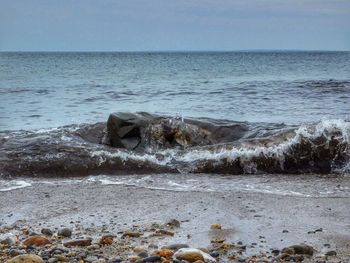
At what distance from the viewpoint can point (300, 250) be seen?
3.97 meters

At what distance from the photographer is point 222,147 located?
8555 millimetres

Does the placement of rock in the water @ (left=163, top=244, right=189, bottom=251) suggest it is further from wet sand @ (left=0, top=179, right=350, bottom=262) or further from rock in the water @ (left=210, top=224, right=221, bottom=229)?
rock in the water @ (left=210, top=224, right=221, bottom=229)

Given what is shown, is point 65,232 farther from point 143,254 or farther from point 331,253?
point 331,253

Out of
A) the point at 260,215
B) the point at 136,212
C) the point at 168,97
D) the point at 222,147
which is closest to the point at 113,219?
the point at 136,212

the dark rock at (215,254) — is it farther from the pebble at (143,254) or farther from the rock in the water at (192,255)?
the pebble at (143,254)

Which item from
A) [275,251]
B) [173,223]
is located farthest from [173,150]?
[275,251]

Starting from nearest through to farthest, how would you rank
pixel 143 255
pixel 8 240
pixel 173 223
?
pixel 143 255 < pixel 8 240 < pixel 173 223

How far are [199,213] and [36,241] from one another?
1.61 m

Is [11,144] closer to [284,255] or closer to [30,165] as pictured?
[30,165]

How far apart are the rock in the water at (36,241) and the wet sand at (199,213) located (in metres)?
0.55

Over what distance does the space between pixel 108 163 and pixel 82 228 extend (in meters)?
3.41

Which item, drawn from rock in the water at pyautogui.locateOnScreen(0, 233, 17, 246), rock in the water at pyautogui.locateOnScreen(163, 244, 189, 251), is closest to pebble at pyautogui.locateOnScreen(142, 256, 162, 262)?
rock in the water at pyautogui.locateOnScreen(163, 244, 189, 251)

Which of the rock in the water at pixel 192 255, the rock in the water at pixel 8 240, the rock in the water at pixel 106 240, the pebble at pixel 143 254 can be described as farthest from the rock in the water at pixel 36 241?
the rock in the water at pixel 192 255

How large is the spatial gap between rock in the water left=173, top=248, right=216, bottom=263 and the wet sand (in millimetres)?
364
